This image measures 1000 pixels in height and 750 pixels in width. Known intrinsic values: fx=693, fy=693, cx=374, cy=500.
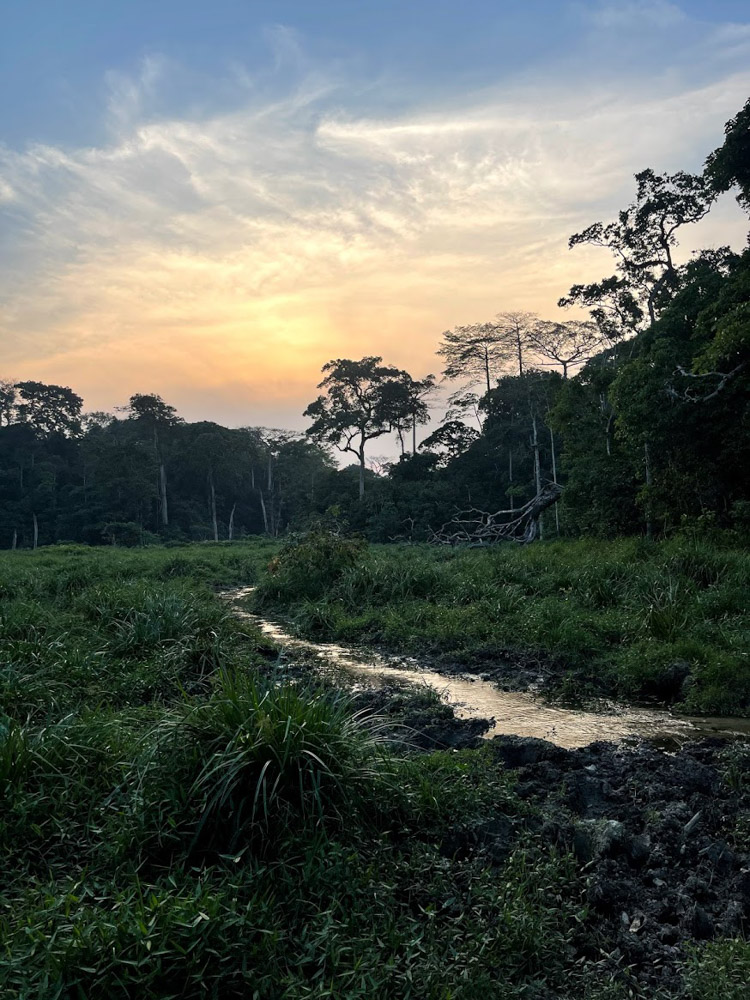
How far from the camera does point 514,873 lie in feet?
11.1

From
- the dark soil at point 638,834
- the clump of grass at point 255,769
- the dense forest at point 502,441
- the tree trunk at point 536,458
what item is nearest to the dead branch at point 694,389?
the dense forest at point 502,441

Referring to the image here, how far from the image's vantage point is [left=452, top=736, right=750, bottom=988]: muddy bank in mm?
3080

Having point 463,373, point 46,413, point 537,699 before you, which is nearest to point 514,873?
point 537,699

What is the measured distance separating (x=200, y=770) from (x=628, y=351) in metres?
24.3

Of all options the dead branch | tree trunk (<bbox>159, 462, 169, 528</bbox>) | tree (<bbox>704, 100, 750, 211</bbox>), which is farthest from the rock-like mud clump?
tree trunk (<bbox>159, 462, 169, 528</bbox>)

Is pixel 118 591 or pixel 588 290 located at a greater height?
pixel 588 290

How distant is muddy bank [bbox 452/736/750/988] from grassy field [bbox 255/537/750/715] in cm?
226

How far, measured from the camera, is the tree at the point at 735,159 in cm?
1655

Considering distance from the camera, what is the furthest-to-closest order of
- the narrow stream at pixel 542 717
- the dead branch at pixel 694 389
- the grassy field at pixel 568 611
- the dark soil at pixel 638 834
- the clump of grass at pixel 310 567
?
the dead branch at pixel 694 389 < the clump of grass at pixel 310 567 < the grassy field at pixel 568 611 < the narrow stream at pixel 542 717 < the dark soil at pixel 638 834

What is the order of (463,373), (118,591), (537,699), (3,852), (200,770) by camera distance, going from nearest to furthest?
(3,852), (200,770), (537,699), (118,591), (463,373)

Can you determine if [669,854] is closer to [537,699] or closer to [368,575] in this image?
[537,699]

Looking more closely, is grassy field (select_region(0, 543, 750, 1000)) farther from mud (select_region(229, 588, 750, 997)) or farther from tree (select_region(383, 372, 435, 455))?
tree (select_region(383, 372, 435, 455))

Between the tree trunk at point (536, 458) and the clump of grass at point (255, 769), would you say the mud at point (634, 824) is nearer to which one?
the clump of grass at point (255, 769)

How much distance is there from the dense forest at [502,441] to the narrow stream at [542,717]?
29.4ft
